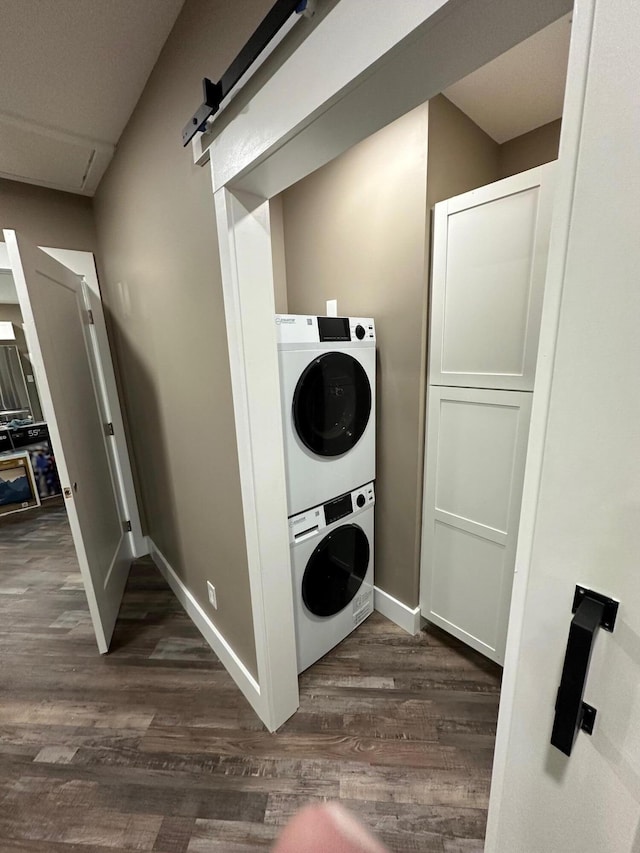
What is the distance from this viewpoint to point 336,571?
67.2 inches

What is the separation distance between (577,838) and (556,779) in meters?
0.08

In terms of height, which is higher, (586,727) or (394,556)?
(586,727)

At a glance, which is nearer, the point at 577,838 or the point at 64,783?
the point at 577,838

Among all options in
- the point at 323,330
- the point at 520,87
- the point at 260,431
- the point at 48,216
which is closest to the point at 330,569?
the point at 260,431

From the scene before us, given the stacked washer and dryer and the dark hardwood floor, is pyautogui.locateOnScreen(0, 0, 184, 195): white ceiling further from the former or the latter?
the dark hardwood floor

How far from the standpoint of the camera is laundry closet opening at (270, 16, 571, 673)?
1315 millimetres

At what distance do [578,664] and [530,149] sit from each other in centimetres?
212

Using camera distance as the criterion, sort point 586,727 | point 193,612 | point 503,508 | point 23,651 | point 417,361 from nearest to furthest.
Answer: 1. point 586,727
2. point 503,508
3. point 417,361
4. point 23,651
5. point 193,612

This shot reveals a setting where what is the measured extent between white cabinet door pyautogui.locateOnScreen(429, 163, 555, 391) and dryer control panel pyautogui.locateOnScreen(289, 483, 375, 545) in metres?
0.69

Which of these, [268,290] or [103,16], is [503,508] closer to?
[268,290]

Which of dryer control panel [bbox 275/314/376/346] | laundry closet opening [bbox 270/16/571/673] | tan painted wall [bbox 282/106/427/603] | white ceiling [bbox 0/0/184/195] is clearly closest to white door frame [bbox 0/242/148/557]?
white ceiling [bbox 0/0/184/195]

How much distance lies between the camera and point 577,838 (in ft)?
1.83

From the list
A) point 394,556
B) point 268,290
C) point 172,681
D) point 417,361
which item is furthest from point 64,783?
point 417,361

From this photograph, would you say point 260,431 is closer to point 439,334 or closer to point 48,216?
point 439,334
